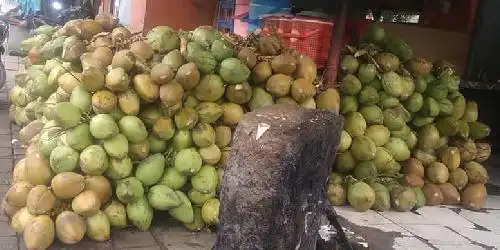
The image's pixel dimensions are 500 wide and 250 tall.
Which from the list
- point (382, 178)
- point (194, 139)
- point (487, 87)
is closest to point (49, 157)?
point (194, 139)

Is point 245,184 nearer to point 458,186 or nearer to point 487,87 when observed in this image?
point 458,186

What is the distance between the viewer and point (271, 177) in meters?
2.26

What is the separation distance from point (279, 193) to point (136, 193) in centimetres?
161

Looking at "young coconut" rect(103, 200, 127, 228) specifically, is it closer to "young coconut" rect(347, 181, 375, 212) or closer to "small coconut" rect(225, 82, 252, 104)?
"small coconut" rect(225, 82, 252, 104)

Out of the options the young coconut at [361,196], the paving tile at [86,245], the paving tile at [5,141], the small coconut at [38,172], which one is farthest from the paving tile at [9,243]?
the young coconut at [361,196]

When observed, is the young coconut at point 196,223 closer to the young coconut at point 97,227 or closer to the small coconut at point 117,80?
the young coconut at point 97,227

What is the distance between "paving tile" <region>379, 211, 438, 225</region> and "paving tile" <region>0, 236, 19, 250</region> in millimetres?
2915

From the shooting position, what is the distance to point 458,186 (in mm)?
4988

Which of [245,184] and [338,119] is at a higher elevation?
[338,119]

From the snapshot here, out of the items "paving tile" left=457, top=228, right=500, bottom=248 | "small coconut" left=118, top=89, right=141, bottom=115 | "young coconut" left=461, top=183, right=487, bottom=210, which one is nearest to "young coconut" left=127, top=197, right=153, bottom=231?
"small coconut" left=118, top=89, right=141, bottom=115

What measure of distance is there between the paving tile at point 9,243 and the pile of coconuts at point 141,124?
13 centimetres

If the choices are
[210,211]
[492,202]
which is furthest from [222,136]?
[492,202]

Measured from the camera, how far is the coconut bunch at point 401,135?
14.9 ft

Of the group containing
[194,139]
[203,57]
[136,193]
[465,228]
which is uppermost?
[203,57]
